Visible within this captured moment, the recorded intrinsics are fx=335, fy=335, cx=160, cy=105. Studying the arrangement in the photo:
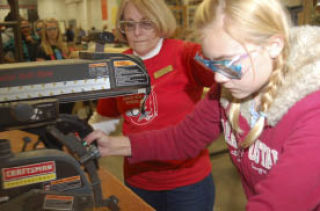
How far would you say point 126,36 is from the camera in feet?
3.06

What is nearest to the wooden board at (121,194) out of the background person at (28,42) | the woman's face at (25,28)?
the background person at (28,42)

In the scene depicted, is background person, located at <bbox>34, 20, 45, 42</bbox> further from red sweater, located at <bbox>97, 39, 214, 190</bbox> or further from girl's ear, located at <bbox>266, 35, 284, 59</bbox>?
girl's ear, located at <bbox>266, 35, 284, 59</bbox>

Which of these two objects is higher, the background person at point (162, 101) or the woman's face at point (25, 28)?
the woman's face at point (25, 28)

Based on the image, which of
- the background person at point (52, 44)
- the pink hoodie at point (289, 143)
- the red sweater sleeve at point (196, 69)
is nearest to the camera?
the pink hoodie at point (289, 143)

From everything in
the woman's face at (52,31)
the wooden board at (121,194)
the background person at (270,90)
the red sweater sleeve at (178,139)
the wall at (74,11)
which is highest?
the wall at (74,11)

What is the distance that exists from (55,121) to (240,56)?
1.32 ft

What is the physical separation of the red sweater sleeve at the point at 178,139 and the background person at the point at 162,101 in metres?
0.06

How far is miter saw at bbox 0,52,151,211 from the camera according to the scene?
645mm

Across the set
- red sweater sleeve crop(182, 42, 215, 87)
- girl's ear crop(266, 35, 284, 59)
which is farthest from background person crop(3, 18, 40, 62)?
girl's ear crop(266, 35, 284, 59)

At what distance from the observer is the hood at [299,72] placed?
67 centimetres

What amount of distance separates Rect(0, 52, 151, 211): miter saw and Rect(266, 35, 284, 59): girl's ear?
10.7 inches

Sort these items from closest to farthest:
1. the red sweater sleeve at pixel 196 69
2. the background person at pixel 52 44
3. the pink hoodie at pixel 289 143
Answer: the pink hoodie at pixel 289 143 < the background person at pixel 52 44 < the red sweater sleeve at pixel 196 69

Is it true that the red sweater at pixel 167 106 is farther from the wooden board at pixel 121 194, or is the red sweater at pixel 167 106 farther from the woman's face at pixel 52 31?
the woman's face at pixel 52 31

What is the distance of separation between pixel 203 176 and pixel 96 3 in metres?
0.75
